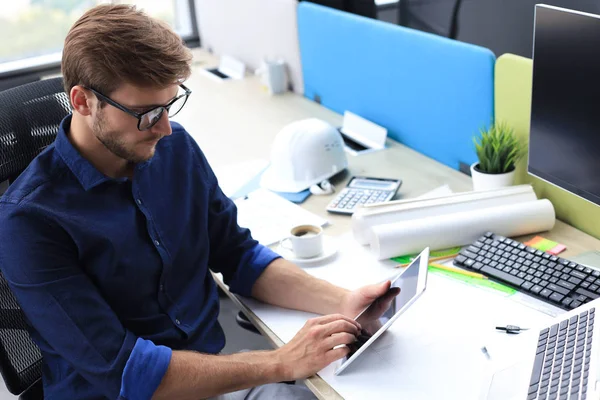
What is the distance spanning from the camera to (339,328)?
1.18 m

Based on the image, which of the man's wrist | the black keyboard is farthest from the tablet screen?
the black keyboard

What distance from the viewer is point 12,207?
111 centimetres

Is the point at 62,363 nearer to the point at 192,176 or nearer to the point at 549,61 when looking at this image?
the point at 192,176

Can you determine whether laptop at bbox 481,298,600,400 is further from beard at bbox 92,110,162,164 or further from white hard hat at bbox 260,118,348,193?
white hard hat at bbox 260,118,348,193

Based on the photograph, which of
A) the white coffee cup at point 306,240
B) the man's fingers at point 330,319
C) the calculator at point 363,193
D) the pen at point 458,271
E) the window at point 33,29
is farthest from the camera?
the window at point 33,29

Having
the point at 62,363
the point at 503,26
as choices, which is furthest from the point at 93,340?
the point at 503,26

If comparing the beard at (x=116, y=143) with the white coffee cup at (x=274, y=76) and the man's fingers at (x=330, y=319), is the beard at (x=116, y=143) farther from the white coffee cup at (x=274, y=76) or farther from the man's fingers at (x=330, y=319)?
the white coffee cup at (x=274, y=76)

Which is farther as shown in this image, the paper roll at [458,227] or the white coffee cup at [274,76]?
the white coffee cup at [274,76]

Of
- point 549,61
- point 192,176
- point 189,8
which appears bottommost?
point 189,8

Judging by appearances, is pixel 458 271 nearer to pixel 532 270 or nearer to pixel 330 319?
pixel 532 270

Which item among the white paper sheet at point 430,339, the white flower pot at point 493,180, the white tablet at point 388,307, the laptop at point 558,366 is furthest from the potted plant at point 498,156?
the laptop at point 558,366

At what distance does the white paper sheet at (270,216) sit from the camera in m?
1.61

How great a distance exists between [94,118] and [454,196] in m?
0.80

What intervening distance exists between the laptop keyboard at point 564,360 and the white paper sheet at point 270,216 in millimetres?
711
